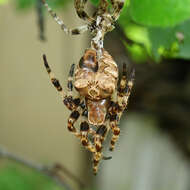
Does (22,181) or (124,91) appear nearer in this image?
(124,91)

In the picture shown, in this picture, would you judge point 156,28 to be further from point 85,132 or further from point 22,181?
point 22,181

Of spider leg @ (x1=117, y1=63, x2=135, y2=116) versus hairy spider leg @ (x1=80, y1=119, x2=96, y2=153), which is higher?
spider leg @ (x1=117, y1=63, x2=135, y2=116)

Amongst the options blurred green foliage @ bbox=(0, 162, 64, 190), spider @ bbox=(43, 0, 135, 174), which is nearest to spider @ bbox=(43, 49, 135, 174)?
spider @ bbox=(43, 0, 135, 174)

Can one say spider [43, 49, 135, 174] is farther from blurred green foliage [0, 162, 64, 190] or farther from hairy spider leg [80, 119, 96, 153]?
blurred green foliage [0, 162, 64, 190]

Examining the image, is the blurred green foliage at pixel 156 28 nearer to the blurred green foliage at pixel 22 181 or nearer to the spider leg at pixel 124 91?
the spider leg at pixel 124 91

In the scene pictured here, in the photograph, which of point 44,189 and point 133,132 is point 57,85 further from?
point 133,132

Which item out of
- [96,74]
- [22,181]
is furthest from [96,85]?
[22,181]
